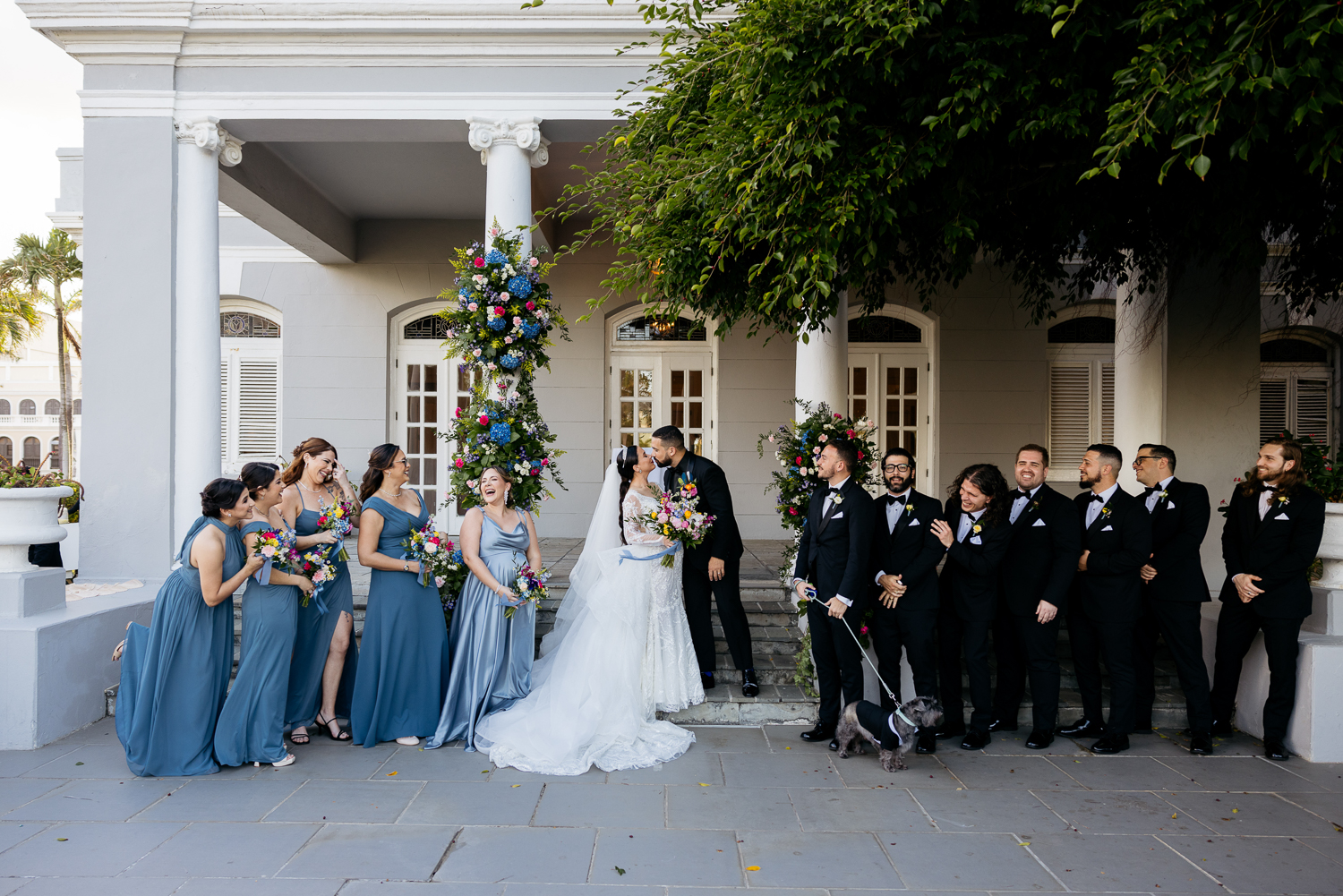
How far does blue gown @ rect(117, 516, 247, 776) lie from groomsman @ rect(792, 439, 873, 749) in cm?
349

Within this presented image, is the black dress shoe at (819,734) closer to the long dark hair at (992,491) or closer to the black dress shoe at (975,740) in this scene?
the black dress shoe at (975,740)

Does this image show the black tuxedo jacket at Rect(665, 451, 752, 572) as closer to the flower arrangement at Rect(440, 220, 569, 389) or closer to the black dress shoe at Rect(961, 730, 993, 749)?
the flower arrangement at Rect(440, 220, 569, 389)

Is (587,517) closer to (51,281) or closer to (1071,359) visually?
(1071,359)

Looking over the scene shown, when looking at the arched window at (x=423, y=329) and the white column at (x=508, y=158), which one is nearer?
the white column at (x=508, y=158)

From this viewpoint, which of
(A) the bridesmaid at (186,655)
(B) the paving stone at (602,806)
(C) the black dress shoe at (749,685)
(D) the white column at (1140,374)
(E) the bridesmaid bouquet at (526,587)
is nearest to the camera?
(B) the paving stone at (602,806)

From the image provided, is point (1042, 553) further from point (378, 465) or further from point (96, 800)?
point (96, 800)

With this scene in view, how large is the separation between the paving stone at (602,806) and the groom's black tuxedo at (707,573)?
1474 millimetres

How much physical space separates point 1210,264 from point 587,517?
7.88 meters

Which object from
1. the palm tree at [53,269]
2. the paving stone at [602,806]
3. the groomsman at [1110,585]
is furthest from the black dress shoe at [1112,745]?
the palm tree at [53,269]

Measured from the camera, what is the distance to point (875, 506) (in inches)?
200

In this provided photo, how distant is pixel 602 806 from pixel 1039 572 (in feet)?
10.1

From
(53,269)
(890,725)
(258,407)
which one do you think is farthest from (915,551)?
(53,269)

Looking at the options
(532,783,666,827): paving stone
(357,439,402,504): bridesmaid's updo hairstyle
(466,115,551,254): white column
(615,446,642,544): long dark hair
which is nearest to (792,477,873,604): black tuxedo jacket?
(615,446,642,544): long dark hair

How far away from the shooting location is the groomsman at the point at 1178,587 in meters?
4.99
